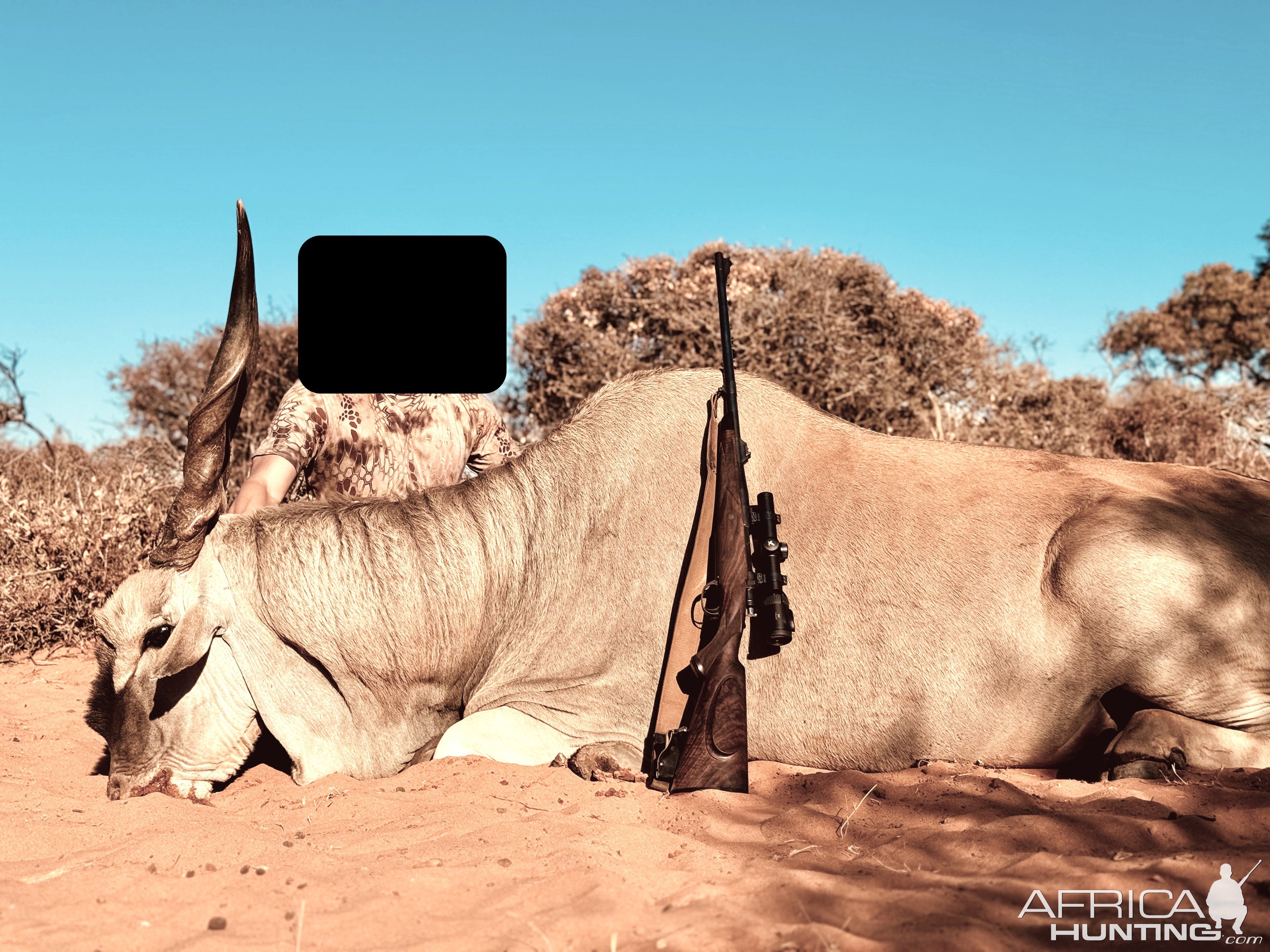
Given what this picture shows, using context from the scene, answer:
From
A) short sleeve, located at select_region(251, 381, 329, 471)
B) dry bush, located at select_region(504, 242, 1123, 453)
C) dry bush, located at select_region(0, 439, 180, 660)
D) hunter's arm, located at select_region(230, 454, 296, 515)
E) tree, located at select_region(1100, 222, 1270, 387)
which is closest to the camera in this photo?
hunter's arm, located at select_region(230, 454, 296, 515)

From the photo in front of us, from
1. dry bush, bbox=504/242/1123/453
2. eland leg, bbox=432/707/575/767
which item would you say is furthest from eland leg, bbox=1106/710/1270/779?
dry bush, bbox=504/242/1123/453

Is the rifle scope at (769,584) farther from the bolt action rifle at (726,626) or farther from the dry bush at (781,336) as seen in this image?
the dry bush at (781,336)

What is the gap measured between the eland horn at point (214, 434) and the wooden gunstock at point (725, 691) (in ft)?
6.92

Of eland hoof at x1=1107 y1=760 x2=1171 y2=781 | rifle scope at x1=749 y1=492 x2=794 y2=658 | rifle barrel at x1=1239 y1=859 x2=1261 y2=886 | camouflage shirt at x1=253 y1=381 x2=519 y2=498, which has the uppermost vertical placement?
camouflage shirt at x1=253 y1=381 x2=519 y2=498

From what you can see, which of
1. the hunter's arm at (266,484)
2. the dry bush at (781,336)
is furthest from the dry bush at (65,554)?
the dry bush at (781,336)

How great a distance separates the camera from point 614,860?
3.17 m

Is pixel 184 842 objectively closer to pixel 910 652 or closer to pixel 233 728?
pixel 233 728

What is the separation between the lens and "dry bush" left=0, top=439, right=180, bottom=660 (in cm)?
→ 736

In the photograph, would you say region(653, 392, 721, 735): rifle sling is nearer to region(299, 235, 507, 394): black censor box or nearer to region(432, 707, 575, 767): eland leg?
region(432, 707, 575, 767): eland leg

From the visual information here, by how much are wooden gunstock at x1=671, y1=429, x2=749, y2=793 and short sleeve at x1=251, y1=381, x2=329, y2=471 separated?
264 centimetres

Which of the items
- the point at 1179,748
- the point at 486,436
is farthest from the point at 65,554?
the point at 1179,748

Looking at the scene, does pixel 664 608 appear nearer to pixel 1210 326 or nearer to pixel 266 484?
pixel 266 484

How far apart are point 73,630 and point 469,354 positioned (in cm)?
383

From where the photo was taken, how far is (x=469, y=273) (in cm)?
594
